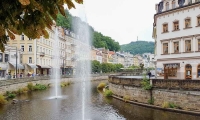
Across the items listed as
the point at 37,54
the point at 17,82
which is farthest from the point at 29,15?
the point at 37,54

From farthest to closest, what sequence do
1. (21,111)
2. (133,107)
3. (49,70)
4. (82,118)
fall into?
(49,70)
(133,107)
(21,111)
(82,118)

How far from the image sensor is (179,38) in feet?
93.2

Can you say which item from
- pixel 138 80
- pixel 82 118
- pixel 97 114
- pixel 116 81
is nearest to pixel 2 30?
pixel 82 118

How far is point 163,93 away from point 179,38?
30.1 ft

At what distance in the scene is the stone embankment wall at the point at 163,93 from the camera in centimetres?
2000

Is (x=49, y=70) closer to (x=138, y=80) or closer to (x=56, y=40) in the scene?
(x=56, y=40)

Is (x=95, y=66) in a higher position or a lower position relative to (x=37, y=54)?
lower

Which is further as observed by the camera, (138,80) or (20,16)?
(138,80)

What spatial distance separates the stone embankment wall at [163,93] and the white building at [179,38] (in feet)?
14.0

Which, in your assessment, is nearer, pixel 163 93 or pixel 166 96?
pixel 166 96

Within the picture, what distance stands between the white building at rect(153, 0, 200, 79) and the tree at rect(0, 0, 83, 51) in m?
24.1

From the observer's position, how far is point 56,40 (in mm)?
70938

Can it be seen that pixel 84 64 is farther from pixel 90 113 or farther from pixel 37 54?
pixel 90 113

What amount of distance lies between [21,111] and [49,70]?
4618 cm
